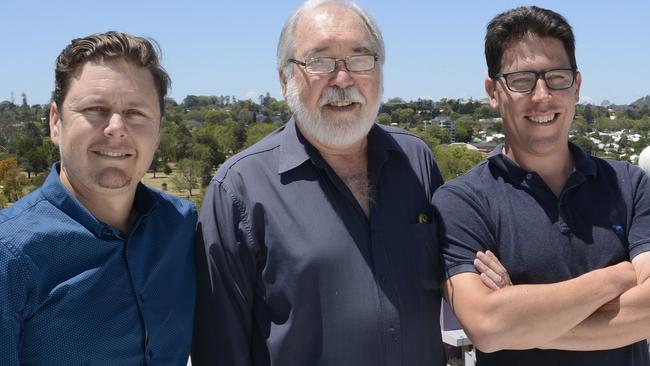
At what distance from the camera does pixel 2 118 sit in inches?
3809

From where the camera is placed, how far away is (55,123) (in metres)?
2.26

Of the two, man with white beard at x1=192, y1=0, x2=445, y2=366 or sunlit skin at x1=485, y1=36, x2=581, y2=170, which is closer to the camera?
man with white beard at x1=192, y1=0, x2=445, y2=366

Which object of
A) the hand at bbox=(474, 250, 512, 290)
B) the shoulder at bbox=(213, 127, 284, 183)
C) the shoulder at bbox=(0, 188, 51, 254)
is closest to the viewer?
the shoulder at bbox=(0, 188, 51, 254)

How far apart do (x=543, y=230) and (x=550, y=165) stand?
315mm

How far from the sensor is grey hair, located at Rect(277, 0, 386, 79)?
8.52ft

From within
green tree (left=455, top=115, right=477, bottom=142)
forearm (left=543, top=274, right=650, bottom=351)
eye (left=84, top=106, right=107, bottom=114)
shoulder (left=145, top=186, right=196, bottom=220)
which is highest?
eye (left=84, top=106, right=107, bottom=114)

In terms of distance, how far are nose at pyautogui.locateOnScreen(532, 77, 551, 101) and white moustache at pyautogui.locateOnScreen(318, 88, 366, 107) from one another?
68 centimetres

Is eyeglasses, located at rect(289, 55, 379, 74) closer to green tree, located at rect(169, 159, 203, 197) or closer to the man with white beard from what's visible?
the man with white beard

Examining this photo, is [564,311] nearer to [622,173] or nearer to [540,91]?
[622,173]

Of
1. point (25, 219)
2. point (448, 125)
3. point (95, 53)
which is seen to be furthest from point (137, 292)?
point (448, 125)

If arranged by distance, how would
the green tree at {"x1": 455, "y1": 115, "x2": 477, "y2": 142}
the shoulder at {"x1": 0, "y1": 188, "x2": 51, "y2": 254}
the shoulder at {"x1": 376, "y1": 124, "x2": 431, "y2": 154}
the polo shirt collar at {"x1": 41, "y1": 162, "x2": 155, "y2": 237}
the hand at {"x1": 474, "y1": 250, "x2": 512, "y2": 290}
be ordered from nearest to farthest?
the shoulder at {"x1": 0, "y1": 188, "x2": 51, "y2": 254}, the polo shirt collar at {"x1": 41, "y1": 162, "x2": 155, "y2": 237}, the hand at {"x1": 474, "y1": 250, "x2": 512, "y2": 290}, the shoulder at {"x1": 376, "y1": 124, "x2": 431, "y2": 154}, the green tree at {"x1": 455, "y1": 115, "x2": 477, "y2": 142}

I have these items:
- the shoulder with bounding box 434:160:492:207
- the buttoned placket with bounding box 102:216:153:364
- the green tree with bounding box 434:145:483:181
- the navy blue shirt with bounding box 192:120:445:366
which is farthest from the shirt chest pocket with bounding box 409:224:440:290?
the green tree with bounding box 434:145:483:181

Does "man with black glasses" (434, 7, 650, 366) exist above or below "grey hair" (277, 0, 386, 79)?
below

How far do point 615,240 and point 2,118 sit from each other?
106587 millimetres
